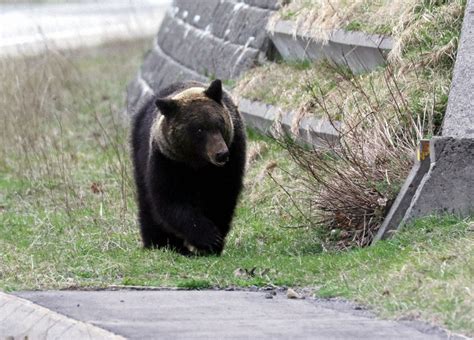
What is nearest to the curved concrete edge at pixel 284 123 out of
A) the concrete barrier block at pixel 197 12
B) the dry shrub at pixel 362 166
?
the dry shrub at pixel 362 166

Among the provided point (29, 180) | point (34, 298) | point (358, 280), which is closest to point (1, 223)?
point (29, 180)

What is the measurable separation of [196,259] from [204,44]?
6.34m

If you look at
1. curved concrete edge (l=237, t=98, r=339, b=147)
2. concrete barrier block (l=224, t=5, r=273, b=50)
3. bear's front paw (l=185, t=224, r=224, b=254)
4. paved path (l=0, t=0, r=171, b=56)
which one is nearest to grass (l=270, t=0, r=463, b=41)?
concrete barrier block (l=224, t=5, r=273, b=50)

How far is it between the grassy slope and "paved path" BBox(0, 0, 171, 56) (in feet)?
24.4

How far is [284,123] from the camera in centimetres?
1149

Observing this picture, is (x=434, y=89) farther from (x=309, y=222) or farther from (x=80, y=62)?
(x=80, y=62)

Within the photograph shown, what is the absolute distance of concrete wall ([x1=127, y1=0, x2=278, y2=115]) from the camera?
13.5 metres

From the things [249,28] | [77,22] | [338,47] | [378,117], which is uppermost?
[378,117]

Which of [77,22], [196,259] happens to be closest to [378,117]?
[196,259]

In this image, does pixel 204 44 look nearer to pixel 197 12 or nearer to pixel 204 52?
pixel 204 52

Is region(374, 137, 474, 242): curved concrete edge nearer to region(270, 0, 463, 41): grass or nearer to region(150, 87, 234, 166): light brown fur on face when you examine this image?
region(150, 87, 234, 166): light brown fur on face

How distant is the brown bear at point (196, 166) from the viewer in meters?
9.07

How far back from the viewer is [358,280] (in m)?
7.45

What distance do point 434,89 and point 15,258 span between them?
3.42 metres
